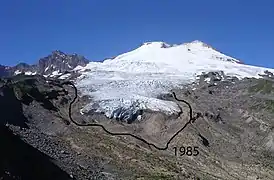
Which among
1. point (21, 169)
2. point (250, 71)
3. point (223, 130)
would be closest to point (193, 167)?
point (223, 130)

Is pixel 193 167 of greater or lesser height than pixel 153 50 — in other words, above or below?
below

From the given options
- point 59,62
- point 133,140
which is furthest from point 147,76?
point 59,62

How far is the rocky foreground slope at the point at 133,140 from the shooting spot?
32.3m

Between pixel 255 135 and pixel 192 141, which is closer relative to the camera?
pixel 192 141

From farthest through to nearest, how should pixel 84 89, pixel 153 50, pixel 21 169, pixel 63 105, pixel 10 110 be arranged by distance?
pixel 153 50
pixel 84 89
pixel 63 105
pixel 10 110
pixel 21 169

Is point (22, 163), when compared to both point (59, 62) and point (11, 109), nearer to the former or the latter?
point (11, 109)

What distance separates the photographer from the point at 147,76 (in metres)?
114

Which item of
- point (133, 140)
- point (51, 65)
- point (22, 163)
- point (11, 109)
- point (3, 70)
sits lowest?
point (22, 163)

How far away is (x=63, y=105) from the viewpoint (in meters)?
69.8

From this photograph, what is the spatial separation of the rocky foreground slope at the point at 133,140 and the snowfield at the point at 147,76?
2.51 meters

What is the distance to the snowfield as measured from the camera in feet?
237

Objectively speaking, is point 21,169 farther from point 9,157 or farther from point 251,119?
point 251,119

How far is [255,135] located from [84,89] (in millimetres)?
33210

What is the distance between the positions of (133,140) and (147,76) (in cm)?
5857
